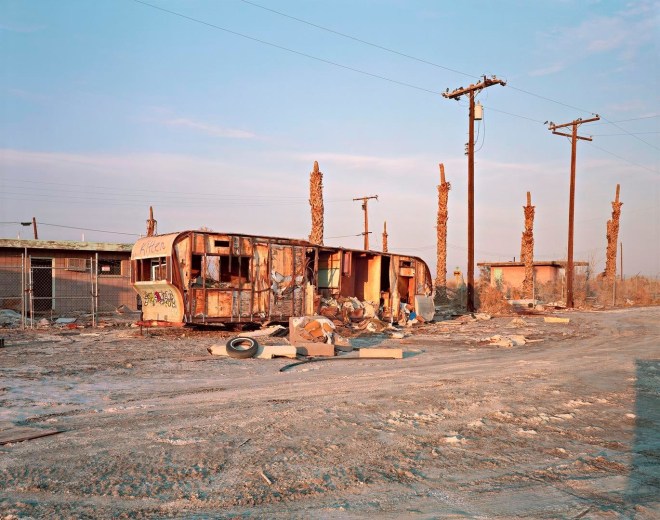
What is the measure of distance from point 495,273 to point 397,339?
122 feet

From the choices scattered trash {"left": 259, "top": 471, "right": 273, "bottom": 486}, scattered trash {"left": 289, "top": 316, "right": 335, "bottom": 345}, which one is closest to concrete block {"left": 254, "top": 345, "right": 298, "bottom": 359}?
scattered trash {"left": 289, "top": 316, "right": 335, "bottom": 345}

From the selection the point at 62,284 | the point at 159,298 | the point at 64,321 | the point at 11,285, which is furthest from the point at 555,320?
the point at 11,285

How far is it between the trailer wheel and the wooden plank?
6551 millimetres

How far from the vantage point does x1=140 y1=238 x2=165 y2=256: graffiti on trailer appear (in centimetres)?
1832

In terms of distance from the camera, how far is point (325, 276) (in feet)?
74.7

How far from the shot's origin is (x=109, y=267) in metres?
28.3

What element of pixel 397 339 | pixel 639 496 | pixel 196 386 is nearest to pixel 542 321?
pixel 397 339

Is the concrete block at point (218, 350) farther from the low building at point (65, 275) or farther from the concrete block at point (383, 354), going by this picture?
the low building at point (65, 275)

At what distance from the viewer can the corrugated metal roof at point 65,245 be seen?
25.6 meters

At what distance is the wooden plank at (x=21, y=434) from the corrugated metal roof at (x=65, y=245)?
20.4 metres

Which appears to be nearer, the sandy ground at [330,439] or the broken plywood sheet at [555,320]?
the sandy ground at [330,439]

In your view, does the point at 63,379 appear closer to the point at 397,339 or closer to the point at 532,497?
the point at 532,497

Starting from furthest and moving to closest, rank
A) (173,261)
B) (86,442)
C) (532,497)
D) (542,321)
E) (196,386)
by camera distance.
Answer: (542,321) < (173,261) < (196,386) < (86,442) < (532,497)

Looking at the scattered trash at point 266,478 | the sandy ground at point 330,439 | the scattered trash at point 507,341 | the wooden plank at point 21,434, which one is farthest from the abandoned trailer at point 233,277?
the scattered trash at point 266,478
